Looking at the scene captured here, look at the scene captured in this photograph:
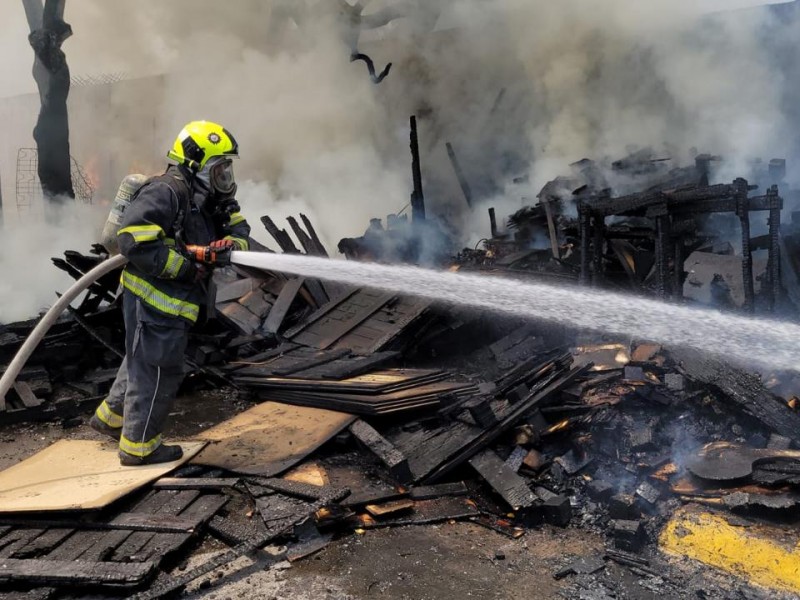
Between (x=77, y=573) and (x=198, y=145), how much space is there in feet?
8.89

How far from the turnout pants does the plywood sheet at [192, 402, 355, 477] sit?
449mm

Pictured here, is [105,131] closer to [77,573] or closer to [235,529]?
[235,529]

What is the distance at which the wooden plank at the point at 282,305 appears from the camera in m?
7.93

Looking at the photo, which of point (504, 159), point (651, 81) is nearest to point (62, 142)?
point (504, 159)

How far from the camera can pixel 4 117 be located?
21.6 m

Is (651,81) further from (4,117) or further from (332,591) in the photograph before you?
(4,117)

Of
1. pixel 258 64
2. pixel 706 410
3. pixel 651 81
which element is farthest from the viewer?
pixel 258 64

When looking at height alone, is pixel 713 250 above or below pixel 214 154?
below

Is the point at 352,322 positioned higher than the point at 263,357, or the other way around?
the point at 352,322

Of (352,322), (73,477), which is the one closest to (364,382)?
(352,322)

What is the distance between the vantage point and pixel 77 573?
3027 mm

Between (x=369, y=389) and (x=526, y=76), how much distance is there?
1180 cm

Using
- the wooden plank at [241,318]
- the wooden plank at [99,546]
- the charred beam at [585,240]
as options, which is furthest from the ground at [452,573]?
the wooden plank at [241,318]

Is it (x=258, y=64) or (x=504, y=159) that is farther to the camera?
(x=258, y=64)
